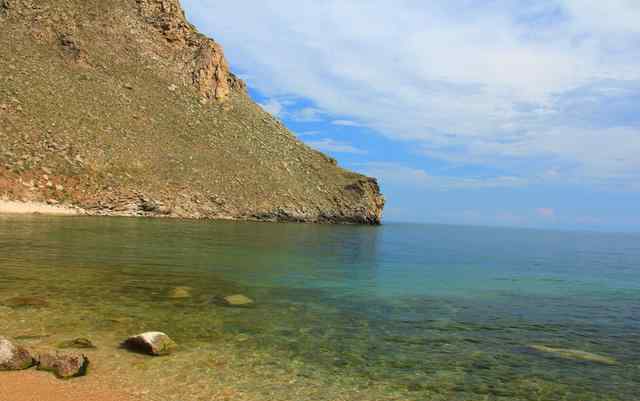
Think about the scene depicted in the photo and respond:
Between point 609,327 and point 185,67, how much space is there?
9031cm

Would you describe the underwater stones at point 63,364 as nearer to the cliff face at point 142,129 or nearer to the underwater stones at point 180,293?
the underwater stones at point 180,293

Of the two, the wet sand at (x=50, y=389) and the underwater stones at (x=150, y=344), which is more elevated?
the underwater stones at (x=150, y=344)

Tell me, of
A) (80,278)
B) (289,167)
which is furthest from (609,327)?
(289,167)

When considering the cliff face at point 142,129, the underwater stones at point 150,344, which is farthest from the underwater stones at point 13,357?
the cliff face at point 142,129

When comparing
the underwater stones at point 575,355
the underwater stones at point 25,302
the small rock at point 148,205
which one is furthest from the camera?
the small rock at point 148,205

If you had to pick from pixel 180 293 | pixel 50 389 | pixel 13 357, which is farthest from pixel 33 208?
pixel 50 389

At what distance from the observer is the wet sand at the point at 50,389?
761 centimetres

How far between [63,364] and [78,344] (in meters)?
1.90

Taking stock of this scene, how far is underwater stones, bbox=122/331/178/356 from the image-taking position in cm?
1011

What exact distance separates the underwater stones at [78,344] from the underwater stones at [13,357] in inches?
55.7

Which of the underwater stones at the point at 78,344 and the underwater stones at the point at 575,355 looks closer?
the underwater stones at the point at 78,344

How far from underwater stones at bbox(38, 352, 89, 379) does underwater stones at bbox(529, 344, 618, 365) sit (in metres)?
10.6

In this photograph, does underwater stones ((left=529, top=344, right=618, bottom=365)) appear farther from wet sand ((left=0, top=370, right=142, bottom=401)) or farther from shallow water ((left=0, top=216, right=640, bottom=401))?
wet sand ((left=0, top=370, right=142, bottom=401))

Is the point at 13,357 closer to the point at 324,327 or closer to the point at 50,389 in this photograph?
the point at 50,389
